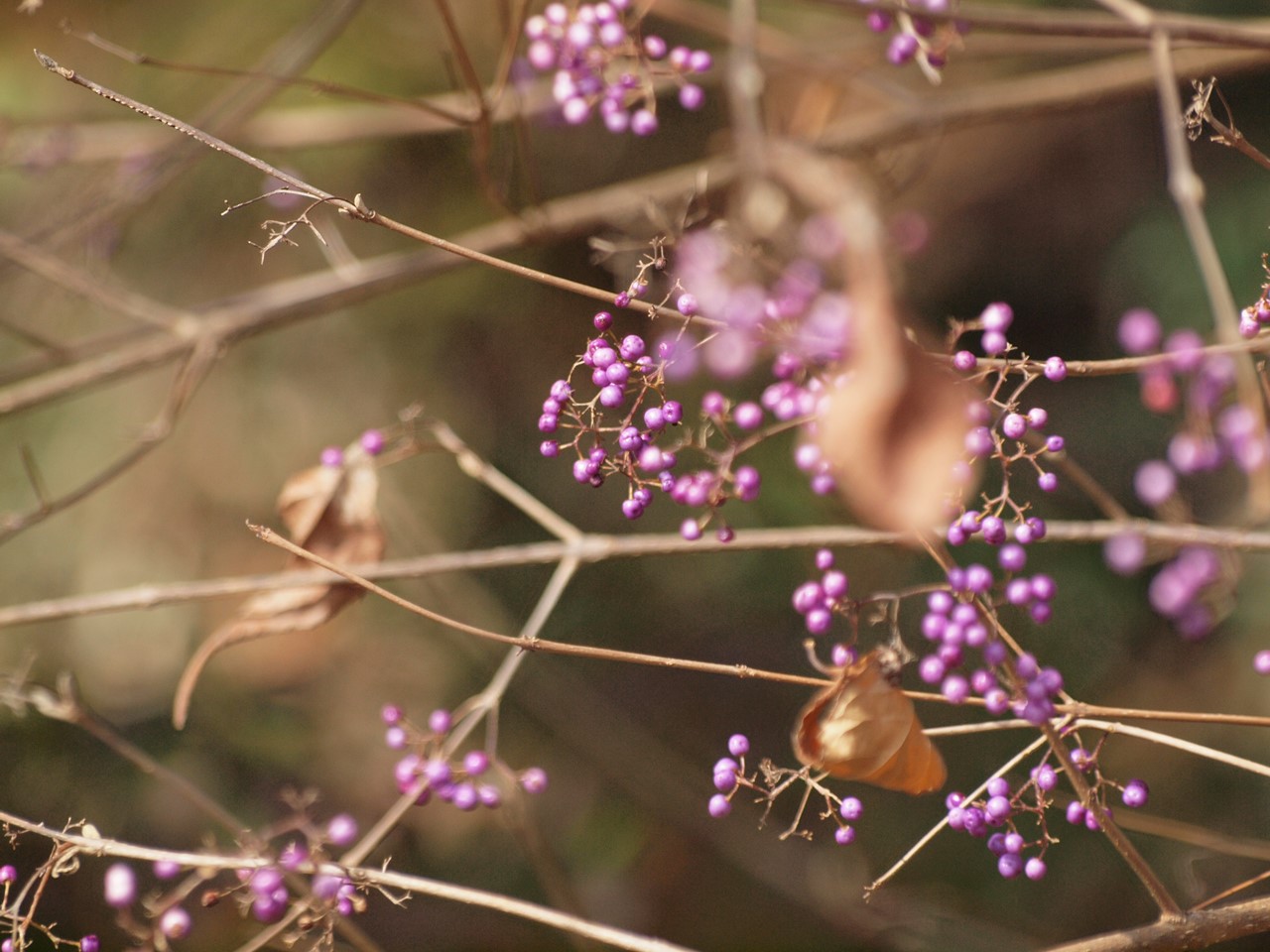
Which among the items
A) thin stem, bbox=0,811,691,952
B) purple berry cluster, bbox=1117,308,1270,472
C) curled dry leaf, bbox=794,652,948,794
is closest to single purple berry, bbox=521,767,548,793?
thin stem, bbox=0,811,691,952

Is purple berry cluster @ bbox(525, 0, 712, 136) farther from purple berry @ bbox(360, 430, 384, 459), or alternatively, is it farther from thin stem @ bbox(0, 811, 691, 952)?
thin stem @ bbox(0, 811, 691, 952)

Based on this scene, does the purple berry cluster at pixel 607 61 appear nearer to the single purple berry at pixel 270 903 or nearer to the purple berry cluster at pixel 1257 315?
the purple berry cluster at pixel 1257 315

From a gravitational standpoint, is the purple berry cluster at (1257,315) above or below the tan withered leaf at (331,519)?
above

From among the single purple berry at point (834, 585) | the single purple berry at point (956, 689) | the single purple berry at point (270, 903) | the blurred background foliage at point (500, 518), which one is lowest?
the blurred background foliage at point (500, 518)

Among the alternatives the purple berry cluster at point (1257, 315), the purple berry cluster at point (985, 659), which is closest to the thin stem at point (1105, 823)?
the purple berry cluster at point (985, 659)

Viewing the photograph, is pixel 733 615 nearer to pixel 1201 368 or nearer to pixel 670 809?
pixel 670 809

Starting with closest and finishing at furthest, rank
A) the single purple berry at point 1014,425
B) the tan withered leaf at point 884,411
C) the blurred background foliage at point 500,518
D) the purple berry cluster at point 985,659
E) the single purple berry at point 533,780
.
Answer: the tan withered leaf at point 884,411
the purple berry cluster at point 985,659
the single purple berry at point 1014,425
the single purple berry at point 533,780
the blurred background foliage at point 500,518
